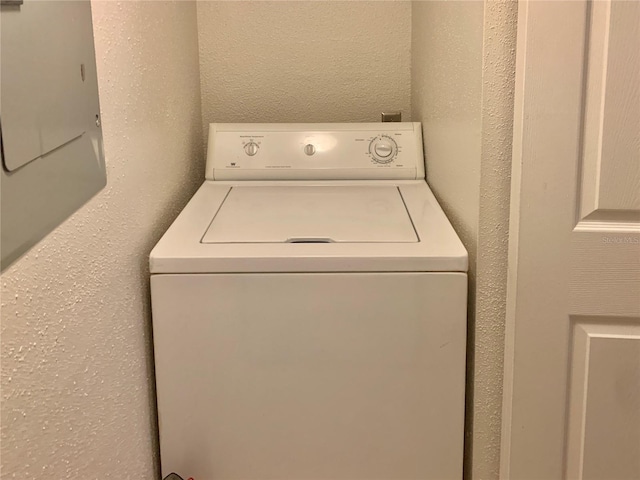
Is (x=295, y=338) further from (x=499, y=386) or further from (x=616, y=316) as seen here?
(x=616, y=316)

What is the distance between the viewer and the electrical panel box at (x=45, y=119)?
2.54ft

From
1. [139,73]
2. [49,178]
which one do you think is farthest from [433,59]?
[49,178]

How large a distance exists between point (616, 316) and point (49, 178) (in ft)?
3.21

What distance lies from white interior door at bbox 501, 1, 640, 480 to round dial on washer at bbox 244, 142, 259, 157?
2.79 feet

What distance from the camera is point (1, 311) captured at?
774mm

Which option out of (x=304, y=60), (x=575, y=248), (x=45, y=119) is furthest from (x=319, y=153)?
(x=45, y=119)

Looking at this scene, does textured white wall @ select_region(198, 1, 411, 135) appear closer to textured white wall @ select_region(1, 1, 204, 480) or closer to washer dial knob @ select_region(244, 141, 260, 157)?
washer dial knob @ select_region(244, 141, 260, 157)

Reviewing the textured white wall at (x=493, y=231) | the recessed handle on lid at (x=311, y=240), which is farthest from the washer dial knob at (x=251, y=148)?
the textured white wall at (x=493, y=231)

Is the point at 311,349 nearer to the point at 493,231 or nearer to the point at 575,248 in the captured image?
the point at 493,231

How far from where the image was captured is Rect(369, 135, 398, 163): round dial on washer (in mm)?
1901

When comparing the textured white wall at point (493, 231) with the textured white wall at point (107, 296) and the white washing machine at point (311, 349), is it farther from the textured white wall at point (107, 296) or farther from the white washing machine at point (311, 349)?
the textured white wall at point (107, 296)

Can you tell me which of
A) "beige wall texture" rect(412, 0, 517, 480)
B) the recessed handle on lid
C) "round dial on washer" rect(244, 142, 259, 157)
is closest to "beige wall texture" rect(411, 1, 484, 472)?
"beige wall texture" rect(412, 0, 517, 480)

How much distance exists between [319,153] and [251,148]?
185mm

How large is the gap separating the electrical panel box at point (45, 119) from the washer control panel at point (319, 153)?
0.83m
